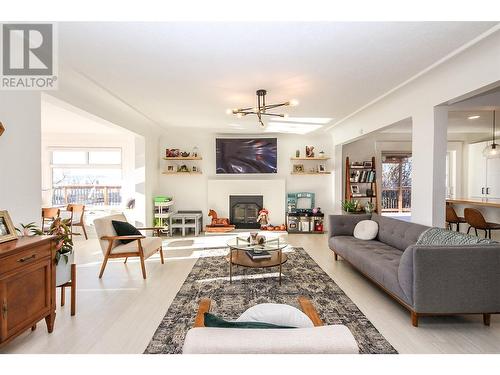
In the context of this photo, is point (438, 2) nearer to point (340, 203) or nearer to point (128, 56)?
point (128, 56)

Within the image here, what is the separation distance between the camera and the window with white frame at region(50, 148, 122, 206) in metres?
6.90

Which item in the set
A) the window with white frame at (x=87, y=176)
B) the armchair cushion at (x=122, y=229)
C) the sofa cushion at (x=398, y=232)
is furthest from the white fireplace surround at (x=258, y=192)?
the armchair cushion at (x=122, y=229)

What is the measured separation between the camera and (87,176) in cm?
701

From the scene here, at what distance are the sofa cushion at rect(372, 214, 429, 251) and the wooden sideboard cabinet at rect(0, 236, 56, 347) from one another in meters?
3.79

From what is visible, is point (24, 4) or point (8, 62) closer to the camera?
point (24, 4)

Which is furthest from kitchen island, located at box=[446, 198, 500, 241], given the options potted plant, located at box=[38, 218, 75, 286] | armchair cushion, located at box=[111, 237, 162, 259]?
potted plant, located at box=[38, 218, 75, 286]

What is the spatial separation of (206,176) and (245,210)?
4.44 feet

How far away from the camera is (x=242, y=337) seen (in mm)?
962

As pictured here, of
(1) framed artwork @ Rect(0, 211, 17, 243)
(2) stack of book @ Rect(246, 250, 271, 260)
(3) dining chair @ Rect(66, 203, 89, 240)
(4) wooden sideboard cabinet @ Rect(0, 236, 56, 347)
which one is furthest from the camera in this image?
(3) dining chair @ Rect(66, 203, 89, 240)

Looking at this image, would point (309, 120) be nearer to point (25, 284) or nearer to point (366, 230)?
point (366, 230)

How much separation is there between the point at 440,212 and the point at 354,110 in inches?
92.4

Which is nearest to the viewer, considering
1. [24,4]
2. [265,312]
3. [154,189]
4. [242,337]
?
[242,337]

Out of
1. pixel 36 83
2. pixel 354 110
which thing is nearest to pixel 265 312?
pixel 36 83

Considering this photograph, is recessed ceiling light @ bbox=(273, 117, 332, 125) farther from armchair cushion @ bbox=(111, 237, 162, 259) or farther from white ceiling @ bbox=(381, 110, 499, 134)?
armchair cushion @ bbox=(111, 237, 162, 259)
